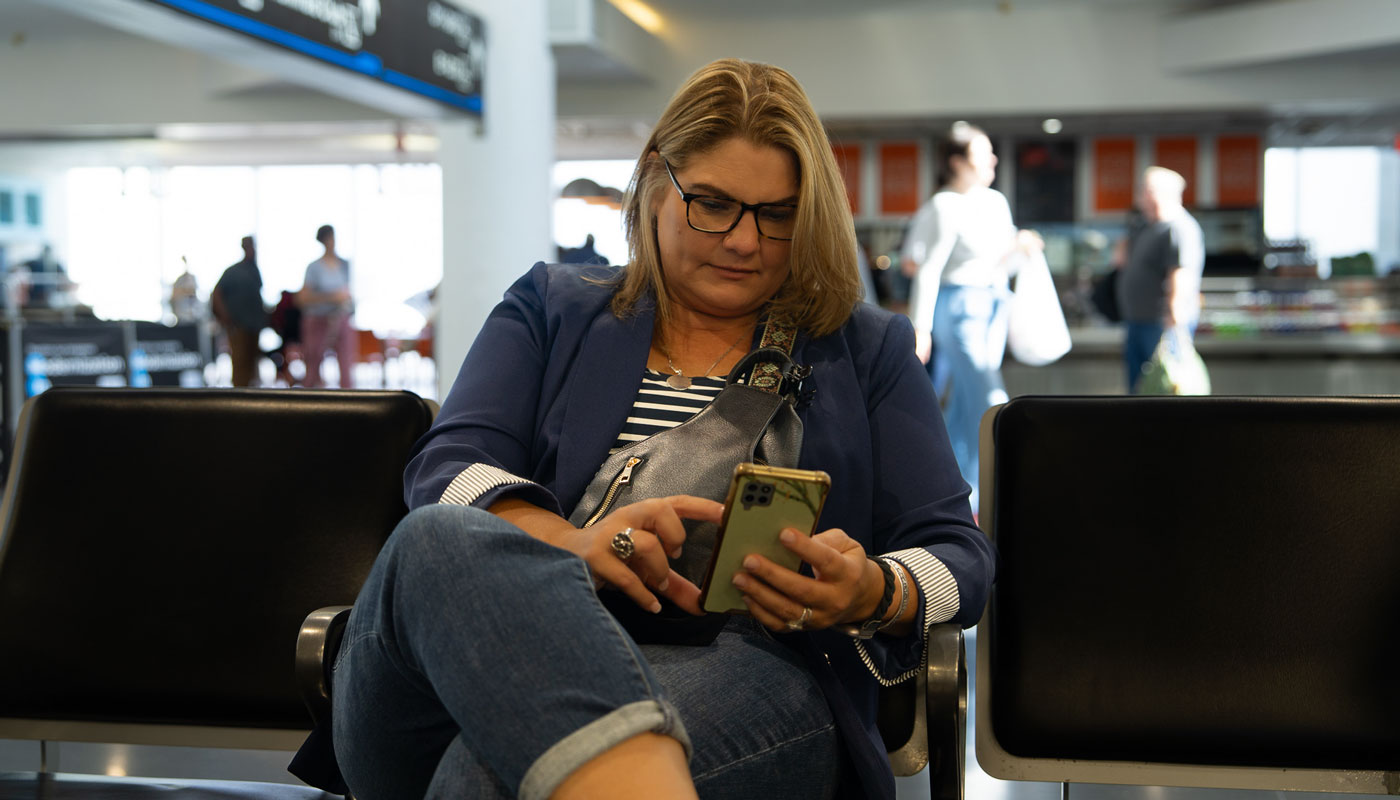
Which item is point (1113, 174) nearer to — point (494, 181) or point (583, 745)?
point (494, 181)

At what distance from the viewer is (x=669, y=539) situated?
1.27m

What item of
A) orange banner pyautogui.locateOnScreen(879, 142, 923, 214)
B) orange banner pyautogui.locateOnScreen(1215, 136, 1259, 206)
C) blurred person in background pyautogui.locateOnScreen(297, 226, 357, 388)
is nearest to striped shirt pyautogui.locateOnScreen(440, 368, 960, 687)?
blurred person in background pyautogui.locateOnScreen(297, 226, 357, 388)

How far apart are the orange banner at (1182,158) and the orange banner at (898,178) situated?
2.48m

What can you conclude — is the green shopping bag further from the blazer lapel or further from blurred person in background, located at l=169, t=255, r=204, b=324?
blurred person in background, located at l=169, t=255, r=204, b=324

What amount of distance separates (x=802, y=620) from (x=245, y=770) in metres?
1.63

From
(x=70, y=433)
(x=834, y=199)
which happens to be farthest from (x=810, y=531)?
(x=70, y=433)

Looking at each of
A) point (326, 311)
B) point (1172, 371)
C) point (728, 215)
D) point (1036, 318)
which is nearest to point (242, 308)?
point (326, 311)

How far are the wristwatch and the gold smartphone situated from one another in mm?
146

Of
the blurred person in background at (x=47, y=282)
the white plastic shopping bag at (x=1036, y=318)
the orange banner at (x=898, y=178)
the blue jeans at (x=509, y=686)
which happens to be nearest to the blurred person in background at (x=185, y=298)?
the blurred person in background at (x=47, y=282)

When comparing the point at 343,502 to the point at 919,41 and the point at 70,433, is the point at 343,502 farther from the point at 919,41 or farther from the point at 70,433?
the point at 919,41

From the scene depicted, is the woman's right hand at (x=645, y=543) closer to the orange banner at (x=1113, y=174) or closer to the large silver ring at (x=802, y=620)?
the large silver ring at (x=802, y=620)

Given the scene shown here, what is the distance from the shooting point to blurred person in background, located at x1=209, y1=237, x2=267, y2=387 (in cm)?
1016

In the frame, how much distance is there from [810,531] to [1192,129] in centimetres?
1264

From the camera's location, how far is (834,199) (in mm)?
1642
